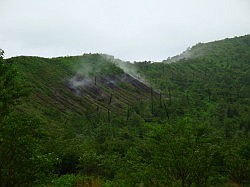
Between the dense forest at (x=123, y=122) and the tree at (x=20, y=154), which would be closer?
the tree at (x=20, y=154)

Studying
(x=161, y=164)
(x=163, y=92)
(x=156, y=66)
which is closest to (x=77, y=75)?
(x=163, y=92)

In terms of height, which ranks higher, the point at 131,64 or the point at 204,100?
the point at 131,64

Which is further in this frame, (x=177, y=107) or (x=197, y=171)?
(x=177, y=107)

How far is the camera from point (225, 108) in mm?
110688

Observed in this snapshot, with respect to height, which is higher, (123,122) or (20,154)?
(20,154)

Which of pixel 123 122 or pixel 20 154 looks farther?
pixel 123 122

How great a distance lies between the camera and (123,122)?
91188 mm

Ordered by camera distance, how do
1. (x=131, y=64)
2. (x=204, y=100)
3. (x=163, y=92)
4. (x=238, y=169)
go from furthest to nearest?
(x=131, y=64), (x=163, y=92), (x=204, y=100), (x=238, y=169)

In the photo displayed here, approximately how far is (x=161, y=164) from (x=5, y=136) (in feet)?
32.5

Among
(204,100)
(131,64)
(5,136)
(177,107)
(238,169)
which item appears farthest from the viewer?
(131,64)

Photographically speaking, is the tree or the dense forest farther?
the dense forest

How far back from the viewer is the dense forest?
1409cm

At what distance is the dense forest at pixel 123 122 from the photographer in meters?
14.1

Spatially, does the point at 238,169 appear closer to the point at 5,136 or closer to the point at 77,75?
the point at 5,136
